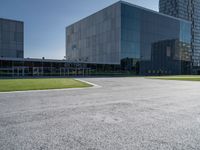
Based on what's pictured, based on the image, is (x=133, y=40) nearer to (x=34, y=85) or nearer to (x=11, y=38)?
(x=11, y=38)

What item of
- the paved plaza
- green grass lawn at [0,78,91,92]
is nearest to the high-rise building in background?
green grass lawn at [0,78,91,92]

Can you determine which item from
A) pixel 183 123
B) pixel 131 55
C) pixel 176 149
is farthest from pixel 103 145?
pixel 131 55

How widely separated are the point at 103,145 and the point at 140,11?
204ft

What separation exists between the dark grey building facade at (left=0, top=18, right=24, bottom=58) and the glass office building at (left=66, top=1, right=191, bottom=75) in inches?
793

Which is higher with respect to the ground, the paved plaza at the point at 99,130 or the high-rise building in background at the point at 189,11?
the high-rise building in background at the point at 189,11

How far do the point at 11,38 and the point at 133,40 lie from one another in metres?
38.2

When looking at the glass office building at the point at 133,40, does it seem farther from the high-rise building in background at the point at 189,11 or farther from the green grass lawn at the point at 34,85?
the high-rise building in background at the point at 189,11

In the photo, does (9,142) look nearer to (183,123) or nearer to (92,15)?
(183,123)

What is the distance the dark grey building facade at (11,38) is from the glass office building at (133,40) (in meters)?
20.1

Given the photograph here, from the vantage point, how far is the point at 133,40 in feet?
192

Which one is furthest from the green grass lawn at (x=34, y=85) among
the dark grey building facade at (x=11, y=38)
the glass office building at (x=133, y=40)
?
the dark grey building facade at (x=11, y=38)

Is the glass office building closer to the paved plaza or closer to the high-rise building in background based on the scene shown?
the high-rise building in background

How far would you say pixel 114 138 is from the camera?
14.4 feet

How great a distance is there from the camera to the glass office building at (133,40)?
56.6 metres
